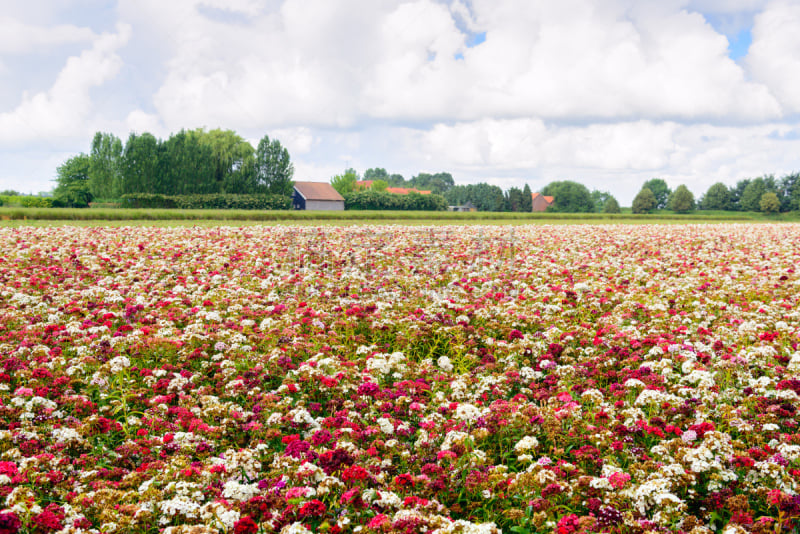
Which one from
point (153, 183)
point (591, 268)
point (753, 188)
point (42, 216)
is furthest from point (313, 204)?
point (753, 188)

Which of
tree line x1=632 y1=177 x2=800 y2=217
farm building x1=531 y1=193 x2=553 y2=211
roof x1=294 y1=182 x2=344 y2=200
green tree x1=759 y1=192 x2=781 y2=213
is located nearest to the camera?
roof x1=294 y1=182 x2=344 y2=200

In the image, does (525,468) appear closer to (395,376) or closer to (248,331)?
(395,376)

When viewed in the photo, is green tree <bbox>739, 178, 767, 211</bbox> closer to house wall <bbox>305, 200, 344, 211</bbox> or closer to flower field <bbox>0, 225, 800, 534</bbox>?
house wall <bbox>305, 200, 344, 211</bbox>

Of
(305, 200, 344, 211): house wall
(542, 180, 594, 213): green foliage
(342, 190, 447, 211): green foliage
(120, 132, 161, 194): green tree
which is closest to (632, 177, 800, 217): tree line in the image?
(542, 180, 594, 213): green foliage

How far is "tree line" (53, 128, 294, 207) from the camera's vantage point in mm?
71750

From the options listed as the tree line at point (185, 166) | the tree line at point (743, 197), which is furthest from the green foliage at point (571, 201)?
the tree line at point (185, 166)

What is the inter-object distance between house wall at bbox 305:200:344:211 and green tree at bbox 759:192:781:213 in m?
91.4

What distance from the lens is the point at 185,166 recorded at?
2884 inches

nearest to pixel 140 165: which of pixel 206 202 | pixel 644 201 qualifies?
pixel 206 202

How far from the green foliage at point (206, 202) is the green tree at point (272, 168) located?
35.0 feet

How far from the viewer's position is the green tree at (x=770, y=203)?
325ft

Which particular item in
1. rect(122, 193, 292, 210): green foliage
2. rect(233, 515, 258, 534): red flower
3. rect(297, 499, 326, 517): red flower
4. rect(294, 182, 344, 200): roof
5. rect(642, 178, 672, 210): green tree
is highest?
rect(642, 178, 672, 210): green tree

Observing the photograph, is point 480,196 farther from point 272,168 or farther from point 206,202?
point 206,202

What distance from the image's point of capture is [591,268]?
13.1 metres
